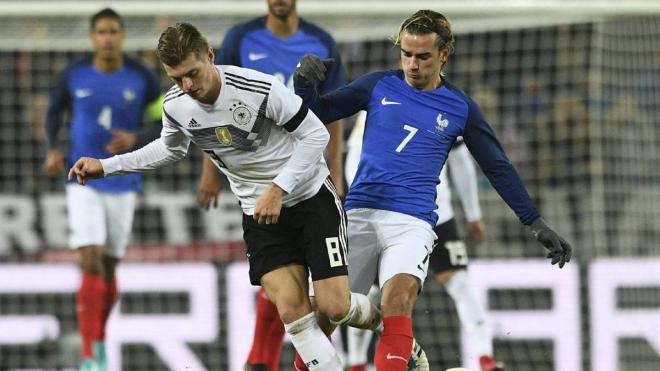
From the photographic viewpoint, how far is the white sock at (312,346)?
5.18 metres

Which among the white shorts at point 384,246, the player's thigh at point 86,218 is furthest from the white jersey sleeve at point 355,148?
the player's thigh at point 86,218

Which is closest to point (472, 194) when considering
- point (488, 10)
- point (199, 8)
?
point (488, 10)

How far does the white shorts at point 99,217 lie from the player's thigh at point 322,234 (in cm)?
265

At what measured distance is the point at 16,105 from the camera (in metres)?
9.49

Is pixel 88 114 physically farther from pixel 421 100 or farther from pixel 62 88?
pixel 421 100

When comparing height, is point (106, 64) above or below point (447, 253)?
above

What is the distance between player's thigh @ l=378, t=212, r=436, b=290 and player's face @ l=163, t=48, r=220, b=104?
1.06 m

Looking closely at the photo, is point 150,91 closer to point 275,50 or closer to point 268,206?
point 275,50

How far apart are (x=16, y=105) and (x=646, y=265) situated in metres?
4.85

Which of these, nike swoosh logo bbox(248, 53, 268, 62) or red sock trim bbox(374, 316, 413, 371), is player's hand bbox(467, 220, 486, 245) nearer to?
nike swoosh logo bbox(248, 53, 268, 62)

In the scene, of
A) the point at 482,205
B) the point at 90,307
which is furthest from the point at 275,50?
the point at 482,205

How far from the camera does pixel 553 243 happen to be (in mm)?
5367

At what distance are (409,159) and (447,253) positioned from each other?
1683 mm

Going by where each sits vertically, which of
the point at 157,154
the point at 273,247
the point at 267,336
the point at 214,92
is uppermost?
the point at 214,92
